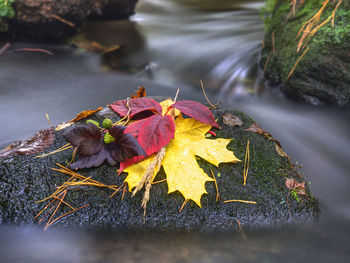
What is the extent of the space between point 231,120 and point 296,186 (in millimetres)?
621

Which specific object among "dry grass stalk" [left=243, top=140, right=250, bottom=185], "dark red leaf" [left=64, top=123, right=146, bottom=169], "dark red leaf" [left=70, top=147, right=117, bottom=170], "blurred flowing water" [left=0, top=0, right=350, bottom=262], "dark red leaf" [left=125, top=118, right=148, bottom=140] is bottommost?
"blurred flowing water" [left=0, top=0, right=350, bottom=262]

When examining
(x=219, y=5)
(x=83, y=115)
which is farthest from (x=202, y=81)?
(x=219, y=5)

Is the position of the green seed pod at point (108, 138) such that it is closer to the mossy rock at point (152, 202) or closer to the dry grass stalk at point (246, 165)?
the mossy rock at point (152, 202)

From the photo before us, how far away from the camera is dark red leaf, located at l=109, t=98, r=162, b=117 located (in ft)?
6.27

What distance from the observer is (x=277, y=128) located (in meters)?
3.17

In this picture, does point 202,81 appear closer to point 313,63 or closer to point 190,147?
point 313,63

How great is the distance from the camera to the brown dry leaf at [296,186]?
1.77 meters

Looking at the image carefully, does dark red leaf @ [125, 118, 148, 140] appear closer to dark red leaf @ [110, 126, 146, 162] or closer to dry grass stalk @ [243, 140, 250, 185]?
dark red leaf @ [110, 126, 146, 162]

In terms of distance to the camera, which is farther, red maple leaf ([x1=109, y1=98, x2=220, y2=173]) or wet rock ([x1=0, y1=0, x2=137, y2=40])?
wet rock ([x1=0, y1=0, x2=137, y2=40])

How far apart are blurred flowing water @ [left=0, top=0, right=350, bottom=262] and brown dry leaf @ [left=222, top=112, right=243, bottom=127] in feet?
2.50

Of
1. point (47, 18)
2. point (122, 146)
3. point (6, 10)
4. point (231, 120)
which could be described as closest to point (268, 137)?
point (231, 120)

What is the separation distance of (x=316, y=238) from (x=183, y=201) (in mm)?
780

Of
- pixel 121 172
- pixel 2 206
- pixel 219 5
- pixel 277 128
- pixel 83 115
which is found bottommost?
pixel 277 128

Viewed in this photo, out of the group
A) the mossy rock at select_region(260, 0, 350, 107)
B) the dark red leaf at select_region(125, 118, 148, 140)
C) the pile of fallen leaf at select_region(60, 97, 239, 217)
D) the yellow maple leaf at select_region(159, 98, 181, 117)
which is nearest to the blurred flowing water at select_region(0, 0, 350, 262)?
Result: the mossy rock at select_region(260, 0, 350, 107)
